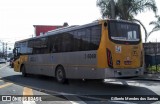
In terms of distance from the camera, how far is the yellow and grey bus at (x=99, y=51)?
14.1m

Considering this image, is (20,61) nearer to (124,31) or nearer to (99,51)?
(99,51)

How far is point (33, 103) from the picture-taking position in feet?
35.9

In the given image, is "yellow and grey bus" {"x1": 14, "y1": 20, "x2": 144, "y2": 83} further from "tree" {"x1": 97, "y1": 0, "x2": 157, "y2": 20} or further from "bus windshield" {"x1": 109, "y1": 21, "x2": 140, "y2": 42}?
"tree" {"x1": 97, "y1": 0, "x2": 157, "y2": 20}

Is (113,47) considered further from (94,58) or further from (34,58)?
(34,58)

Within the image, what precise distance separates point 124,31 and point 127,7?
15.6 meters

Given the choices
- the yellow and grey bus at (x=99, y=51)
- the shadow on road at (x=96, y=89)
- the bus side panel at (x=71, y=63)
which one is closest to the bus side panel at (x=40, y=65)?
the bus side panel at (x=71, y=63)

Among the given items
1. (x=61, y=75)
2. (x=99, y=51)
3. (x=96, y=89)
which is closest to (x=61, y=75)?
(x=61, y=75)

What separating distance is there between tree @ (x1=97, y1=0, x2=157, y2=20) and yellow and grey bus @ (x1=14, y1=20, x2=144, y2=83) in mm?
12498

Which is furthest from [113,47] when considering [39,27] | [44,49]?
[39,27]

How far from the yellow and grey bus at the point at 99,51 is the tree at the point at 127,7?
41.0ft

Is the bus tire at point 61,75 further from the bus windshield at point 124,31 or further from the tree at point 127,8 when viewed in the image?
the tree at point 127,8

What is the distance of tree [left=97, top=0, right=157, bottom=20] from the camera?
29.8 metres

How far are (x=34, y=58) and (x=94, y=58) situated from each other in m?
8.48

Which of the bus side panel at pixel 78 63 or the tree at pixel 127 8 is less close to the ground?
the tree at pixel 127 8
